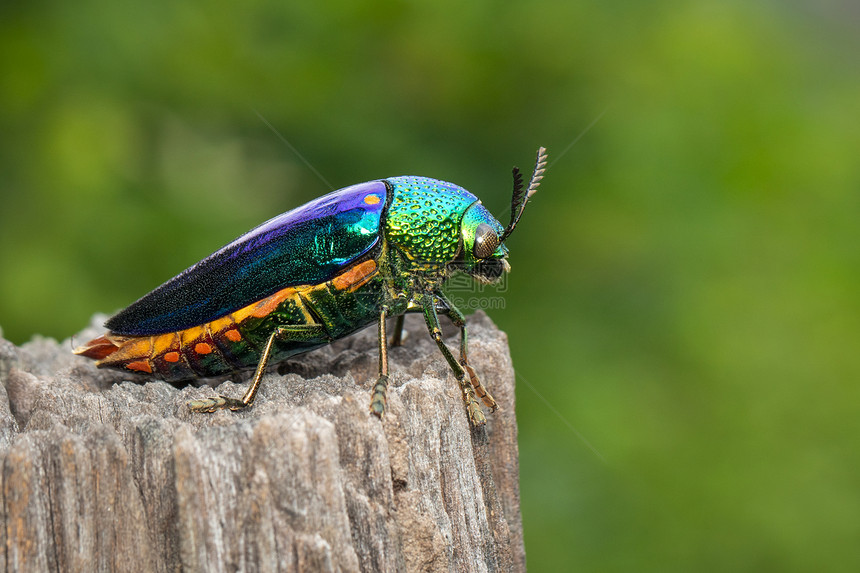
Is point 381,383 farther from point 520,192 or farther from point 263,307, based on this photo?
point 520,192

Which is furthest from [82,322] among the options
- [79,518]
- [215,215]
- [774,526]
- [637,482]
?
[774,526]

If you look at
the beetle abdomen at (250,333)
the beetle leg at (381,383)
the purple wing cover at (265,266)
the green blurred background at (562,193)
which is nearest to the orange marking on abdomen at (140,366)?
the beetle abdomen at (250,333)

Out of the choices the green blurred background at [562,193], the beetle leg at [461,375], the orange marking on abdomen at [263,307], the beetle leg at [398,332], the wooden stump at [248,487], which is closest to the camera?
the wooden stump at [248,487]

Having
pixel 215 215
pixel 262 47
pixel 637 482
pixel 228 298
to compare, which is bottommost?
pixel 637 482

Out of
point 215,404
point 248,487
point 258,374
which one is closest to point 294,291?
point 258,374

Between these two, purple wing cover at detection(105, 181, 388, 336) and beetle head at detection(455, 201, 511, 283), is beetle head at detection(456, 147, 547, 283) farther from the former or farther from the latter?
purple wing cover at detection(105, 181, 388, 336)

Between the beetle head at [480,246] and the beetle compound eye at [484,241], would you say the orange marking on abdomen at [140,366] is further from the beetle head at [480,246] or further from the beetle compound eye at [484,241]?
the beetle compound eye at [484,241]

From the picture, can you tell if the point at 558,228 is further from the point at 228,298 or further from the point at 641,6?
the point at 228,298
